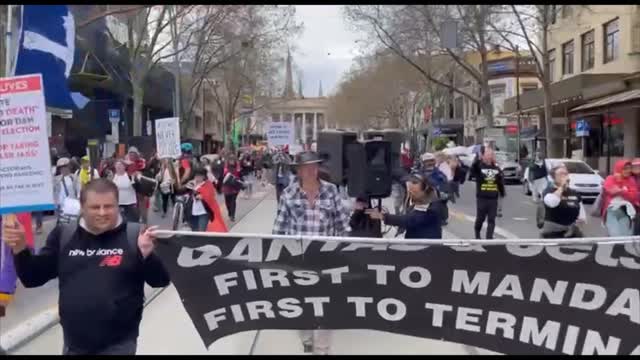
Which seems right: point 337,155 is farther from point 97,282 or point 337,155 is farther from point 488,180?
point 97,282

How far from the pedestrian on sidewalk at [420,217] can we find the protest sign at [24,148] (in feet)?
10.8

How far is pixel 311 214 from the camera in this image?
20.1ft

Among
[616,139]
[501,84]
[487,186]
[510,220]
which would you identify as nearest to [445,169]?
[487,186]

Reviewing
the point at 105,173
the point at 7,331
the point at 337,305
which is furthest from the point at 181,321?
the point at 105,173

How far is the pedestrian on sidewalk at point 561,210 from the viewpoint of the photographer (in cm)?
812

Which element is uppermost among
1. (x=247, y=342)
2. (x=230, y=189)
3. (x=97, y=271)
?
(x=97, y=271)

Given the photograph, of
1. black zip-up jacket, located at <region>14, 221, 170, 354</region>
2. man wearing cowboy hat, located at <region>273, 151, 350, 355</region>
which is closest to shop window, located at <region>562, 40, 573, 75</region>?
man wearing cowboy hat, located at <region>273, 151, 350, 355</region>

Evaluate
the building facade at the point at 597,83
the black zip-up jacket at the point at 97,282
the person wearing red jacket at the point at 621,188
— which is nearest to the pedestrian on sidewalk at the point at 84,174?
the person wearing red jacket at the point at 621,188

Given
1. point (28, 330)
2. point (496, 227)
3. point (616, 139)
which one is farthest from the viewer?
point (616, 139)

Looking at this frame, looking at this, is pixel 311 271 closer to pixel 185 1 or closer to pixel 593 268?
pixel 593 268

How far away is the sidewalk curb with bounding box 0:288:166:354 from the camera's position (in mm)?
6918

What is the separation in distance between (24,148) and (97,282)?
97 cm

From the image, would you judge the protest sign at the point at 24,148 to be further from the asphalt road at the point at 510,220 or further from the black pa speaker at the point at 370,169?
the asphalt road at the point at 510,220

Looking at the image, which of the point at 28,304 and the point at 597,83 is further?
the point at 597,83
